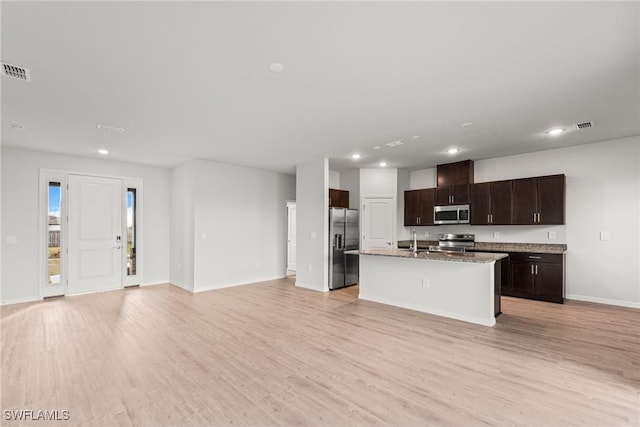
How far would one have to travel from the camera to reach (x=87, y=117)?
3725mm

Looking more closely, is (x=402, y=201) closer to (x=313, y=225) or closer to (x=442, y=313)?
(x=313, y=225)

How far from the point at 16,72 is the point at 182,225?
4.23 metres

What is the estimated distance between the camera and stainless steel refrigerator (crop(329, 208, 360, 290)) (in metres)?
6.36

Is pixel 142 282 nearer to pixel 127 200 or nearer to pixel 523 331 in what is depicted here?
pixel 127 200

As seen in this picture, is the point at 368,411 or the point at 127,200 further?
the point at 127,200

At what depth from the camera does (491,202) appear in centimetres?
601

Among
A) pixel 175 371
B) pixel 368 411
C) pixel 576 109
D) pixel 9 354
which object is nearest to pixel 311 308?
pixel 175 371

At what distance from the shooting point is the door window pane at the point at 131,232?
258 inches

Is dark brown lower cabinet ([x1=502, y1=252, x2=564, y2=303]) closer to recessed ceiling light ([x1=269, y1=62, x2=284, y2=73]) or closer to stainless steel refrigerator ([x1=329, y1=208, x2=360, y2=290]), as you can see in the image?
stainless steel refrigerator ([x1=329, y1=208, x2=360, y2=290])

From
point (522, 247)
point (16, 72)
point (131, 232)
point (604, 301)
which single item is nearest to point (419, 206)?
point (522, 247)

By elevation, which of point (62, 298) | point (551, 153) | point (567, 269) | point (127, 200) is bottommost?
point (62, 298)

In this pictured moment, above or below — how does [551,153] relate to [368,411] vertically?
above

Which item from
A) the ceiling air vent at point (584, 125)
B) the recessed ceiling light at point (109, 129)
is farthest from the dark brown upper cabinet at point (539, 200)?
the recessed ceiling light at point (109, 129)

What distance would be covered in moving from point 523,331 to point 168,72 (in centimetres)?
481
